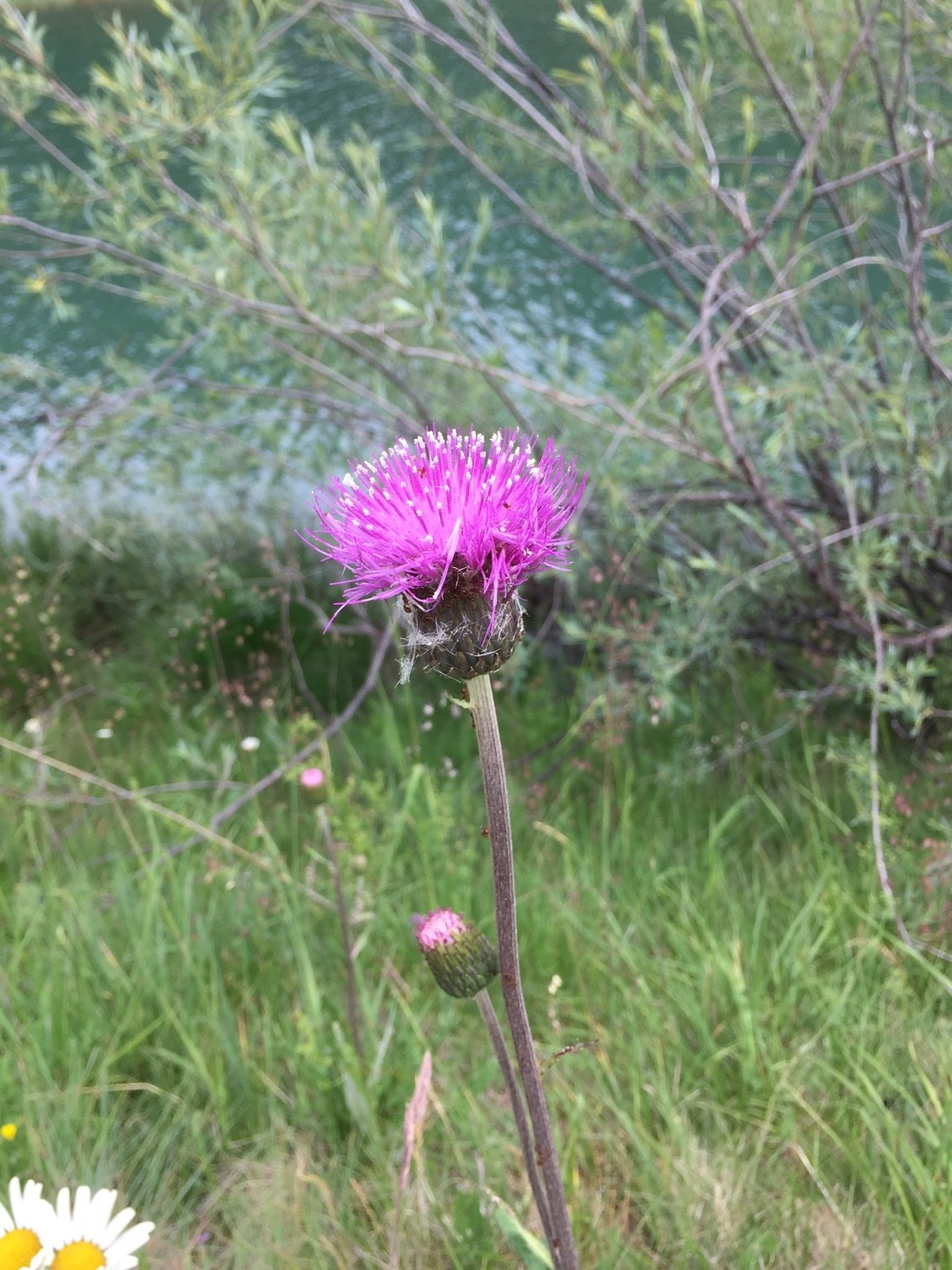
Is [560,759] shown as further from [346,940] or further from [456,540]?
[456,540]

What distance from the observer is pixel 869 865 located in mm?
2352

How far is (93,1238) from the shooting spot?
1288 mm

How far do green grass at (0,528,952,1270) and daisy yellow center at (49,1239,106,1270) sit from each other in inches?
14.7

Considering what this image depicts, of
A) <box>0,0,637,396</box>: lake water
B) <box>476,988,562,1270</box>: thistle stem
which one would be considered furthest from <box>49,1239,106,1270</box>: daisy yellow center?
<box>0,0,637,396</box>: lake water

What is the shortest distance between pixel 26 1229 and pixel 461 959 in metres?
0.68

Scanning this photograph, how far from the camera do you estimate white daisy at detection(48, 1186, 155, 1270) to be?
4.07ft

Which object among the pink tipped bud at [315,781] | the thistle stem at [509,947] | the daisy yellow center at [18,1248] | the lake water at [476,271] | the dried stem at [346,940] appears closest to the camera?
the thistle stem at [509,947]

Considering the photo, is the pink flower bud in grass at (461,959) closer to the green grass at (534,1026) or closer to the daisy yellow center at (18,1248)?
the green grass at (534,1026)

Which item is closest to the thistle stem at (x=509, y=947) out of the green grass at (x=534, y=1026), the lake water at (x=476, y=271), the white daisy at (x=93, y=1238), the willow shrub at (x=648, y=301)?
the green grass at (x=534, y=1026)

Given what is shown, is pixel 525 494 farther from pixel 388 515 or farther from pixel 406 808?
pixel 406 808

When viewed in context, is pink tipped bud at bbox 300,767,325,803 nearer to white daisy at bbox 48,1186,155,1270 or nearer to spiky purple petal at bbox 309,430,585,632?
white daisy at bbox 48,1186,155,1270

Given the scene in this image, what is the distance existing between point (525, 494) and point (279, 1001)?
1.61 meters

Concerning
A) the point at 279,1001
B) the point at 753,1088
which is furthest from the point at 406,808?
the point at 753,1088

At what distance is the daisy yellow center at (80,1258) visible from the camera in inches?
48.9
